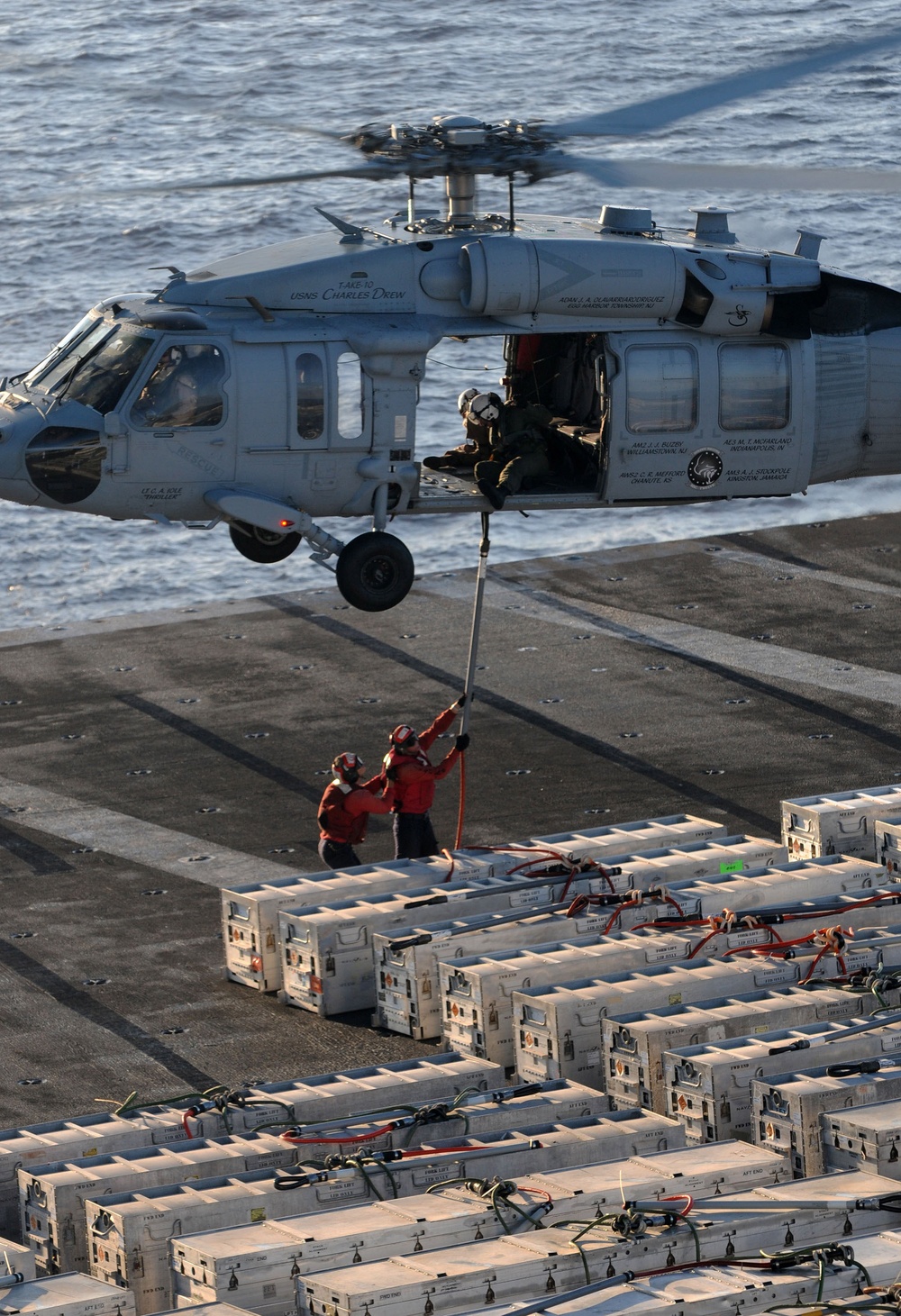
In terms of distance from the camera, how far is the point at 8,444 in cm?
2144

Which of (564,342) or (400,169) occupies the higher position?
(400,169)

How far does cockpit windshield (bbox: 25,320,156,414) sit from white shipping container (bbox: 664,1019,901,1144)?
8322 millimetres

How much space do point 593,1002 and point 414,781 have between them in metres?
5.09

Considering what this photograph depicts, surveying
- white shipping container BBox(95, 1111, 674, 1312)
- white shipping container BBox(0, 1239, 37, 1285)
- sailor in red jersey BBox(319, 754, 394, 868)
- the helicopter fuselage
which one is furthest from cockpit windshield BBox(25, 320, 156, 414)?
white shipping container BBox(0, 1239, 37, 1285)

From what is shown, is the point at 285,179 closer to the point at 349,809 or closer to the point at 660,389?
the point at 660,389

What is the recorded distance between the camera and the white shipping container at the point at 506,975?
18906mm

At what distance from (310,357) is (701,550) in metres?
15.4

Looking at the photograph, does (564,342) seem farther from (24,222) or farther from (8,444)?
(24,222)

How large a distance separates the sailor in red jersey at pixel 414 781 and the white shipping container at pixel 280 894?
1.01m

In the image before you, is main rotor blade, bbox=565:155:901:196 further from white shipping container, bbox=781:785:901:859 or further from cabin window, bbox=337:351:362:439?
white shipping container, bbox=781:785:901:859

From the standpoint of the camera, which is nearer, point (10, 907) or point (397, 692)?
point (10, 907)

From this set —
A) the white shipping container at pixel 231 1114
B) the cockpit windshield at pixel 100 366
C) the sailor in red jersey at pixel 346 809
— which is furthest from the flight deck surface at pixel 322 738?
the cockpit windshield at pixel 100 366

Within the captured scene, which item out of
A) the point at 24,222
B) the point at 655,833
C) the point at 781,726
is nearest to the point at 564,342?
the point at 655,833

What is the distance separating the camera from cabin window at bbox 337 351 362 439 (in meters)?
21.8
